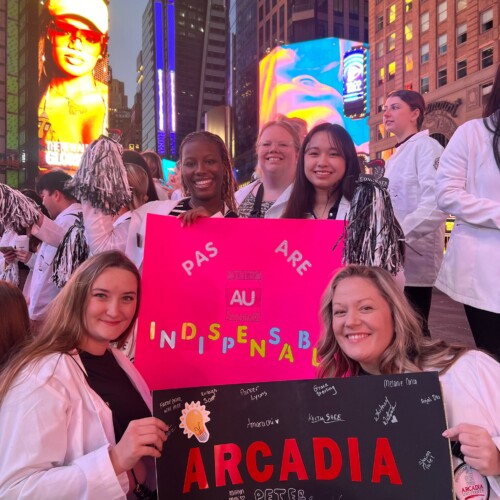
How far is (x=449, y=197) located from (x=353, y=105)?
31720 millimetres

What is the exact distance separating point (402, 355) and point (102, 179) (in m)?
1.61

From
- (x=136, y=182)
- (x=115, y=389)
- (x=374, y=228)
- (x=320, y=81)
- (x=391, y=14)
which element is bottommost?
(x=115, y=389)

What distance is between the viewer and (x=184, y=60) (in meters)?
119

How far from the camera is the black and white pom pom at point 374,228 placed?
198 cm

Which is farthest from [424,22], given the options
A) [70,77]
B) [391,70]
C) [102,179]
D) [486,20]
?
[102,179]

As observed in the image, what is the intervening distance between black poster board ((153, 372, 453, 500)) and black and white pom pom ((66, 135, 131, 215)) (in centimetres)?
129

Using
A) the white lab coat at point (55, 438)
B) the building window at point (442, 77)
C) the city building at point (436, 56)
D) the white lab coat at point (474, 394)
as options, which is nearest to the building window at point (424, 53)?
the city building at point (436, 56)

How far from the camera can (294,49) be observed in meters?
32.9

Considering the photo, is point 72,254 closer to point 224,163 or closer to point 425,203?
point 224,163

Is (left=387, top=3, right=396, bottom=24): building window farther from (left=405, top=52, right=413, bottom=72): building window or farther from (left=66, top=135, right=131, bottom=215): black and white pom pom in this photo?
(left=66, top=135, right=131, bottom=215): black and white pom pom

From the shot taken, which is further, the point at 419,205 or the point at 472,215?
the point at 419,205

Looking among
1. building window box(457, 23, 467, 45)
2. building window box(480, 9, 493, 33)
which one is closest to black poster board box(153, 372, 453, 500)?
building window box(480, 9, 493, 33)

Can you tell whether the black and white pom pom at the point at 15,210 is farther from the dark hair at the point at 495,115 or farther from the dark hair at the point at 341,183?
the dark hair at the point at 495,115

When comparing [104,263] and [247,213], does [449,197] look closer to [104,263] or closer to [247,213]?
[247,213]
